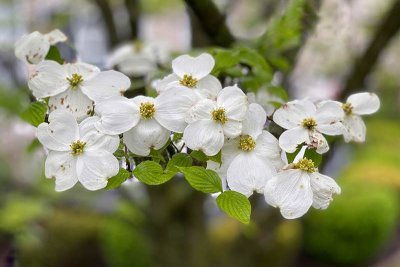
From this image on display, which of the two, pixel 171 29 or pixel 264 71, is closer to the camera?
pixel 264 71

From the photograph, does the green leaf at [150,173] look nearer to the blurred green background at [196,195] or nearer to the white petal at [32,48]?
the white petal at [32,48]

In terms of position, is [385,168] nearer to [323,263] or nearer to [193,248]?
[323,263]

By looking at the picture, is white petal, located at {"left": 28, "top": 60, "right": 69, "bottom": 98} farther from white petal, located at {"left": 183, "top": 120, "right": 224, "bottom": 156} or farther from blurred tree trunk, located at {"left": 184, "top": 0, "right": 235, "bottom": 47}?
blurred tree trunk, located at {"left": 184, "top": 0, "right": 235, "bottom": 47}

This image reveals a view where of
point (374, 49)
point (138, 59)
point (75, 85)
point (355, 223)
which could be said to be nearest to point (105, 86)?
point (75, 85)

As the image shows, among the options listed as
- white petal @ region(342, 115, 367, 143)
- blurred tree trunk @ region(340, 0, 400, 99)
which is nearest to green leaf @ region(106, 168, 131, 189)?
white petal @ region(342, 115, 367, 143)

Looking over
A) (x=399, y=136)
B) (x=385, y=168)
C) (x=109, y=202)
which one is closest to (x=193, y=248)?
(x=109, y=202)

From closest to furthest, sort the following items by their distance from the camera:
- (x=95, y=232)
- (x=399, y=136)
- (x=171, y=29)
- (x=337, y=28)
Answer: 1. (x=337, y=28)
2. (x=95, y=232)
3. (x=399, y=136)
4. (x=171, y=29)

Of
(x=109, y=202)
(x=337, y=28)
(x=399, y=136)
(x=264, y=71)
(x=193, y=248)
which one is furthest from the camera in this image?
(x=399, y=136)

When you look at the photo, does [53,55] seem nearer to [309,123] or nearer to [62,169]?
[62,169]

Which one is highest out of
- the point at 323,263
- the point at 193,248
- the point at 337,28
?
the point at 337,28
